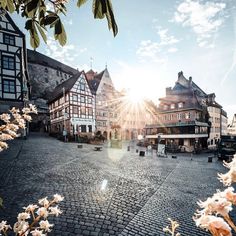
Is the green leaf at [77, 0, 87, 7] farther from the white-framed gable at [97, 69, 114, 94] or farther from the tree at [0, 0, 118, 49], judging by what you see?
the white-framed gable at [97, 69, 114, 94]

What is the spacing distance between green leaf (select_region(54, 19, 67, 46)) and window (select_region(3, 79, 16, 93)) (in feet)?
90.9

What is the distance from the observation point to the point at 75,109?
124ft

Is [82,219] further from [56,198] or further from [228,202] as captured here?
[228,202]

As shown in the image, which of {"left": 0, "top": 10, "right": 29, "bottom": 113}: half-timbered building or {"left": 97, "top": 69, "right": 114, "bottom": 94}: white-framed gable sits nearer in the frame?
{"left": 0, "top": 10, "right": 29, "bottom": 113}: half-timbered building

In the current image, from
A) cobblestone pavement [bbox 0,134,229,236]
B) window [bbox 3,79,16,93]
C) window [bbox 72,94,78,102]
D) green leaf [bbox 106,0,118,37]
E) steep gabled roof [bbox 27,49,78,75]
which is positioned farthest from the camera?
steep gabled roof [bbox 27,49,78,75]

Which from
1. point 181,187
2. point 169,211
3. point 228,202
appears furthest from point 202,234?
point 228,202

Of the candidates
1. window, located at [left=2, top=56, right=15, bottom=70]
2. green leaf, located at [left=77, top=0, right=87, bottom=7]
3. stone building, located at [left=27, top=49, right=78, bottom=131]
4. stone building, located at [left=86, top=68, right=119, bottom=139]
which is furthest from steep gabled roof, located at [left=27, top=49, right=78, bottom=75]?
green leaf, located at [left=77, top=0, right=87, bottom=7]

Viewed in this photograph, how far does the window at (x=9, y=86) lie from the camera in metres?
25.2

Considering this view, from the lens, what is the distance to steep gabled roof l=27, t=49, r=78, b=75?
5506cm

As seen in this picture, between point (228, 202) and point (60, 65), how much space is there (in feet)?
227

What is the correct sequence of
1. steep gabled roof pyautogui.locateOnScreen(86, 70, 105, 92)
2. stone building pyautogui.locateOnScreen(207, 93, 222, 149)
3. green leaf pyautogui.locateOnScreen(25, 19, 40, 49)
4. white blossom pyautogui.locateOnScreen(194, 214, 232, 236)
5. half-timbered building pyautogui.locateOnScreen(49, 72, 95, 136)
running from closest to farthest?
white blossom pyautogui.locateOnScreen(194, 214, 232, 236)
green leaf pyautogui.locateOnScreen(25, 19, 40, 49)
half-timbered building pyautogui.locateOnScreen(49, 72, 95, 136)
stone building pyautogui.locateOnScreen(207, 93, 222, 149)
steep gabled roof pyautogui.locateOnScreen(86, 70, 105, 92)

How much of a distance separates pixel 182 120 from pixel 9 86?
31.8 metres

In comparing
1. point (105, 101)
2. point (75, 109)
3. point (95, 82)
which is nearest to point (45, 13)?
point (75, 109)

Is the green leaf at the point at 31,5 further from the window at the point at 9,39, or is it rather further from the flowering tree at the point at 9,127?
the window at the point at 9,39
